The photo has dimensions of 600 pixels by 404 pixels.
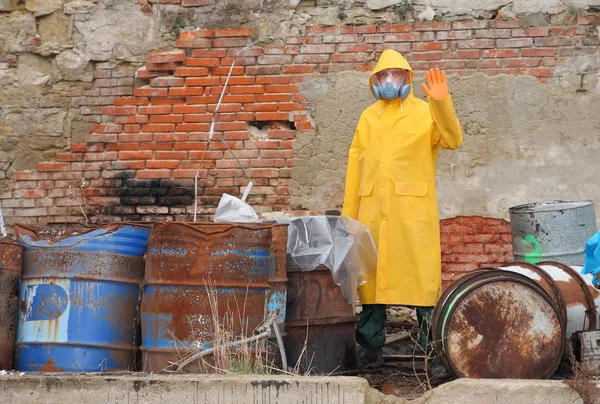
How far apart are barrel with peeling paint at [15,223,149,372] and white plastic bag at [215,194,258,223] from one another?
73cm

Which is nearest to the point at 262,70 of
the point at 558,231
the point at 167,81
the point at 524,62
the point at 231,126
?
the point at 231,126

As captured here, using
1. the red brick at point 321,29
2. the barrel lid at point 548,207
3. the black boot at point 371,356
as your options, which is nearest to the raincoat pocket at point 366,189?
the black boot at point 371,356

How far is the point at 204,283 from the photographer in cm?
476

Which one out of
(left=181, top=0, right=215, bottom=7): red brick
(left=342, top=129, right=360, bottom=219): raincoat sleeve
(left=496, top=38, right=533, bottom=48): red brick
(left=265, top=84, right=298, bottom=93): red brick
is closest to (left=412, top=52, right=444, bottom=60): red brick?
(left=496, top=38, right=533, bottom=48): red brick

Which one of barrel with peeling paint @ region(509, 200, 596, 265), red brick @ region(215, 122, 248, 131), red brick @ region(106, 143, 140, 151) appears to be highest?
red brick @ region(215, 122, 248, 131)

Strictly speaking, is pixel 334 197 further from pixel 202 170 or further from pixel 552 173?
pixel 552 173

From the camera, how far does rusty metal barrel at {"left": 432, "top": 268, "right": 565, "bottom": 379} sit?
4543 mm

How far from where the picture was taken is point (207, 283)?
4.77 meters

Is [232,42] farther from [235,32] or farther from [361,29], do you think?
[361,29]

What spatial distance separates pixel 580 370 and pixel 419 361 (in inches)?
59.3

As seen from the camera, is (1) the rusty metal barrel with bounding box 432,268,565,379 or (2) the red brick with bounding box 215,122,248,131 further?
(2) the red brick with bounding box 215,122,248,131

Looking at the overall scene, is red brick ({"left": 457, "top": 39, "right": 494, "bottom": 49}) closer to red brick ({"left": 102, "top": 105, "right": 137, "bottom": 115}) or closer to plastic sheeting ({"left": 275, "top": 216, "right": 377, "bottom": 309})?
plastic sheeting ({"left": 275, "top": 216, "right": 377, "bottom": 309})

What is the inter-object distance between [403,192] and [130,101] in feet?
9.82

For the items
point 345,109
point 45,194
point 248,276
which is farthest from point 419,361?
point 45,194
